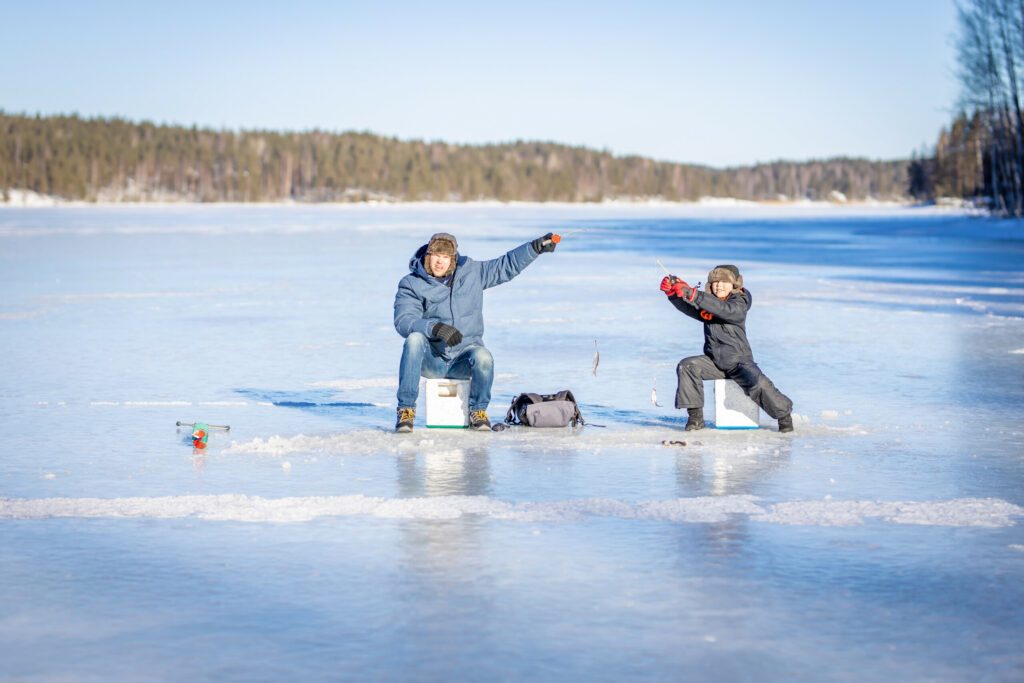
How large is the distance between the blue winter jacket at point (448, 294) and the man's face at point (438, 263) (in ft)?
0.27

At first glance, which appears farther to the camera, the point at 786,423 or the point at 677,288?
the point at 786,423

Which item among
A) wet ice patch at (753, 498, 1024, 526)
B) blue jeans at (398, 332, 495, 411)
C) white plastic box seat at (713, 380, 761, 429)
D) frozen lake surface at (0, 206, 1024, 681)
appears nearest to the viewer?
frozen lake surface at (0, 206, 1024, 681)

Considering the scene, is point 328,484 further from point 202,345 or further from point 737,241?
point 737,241

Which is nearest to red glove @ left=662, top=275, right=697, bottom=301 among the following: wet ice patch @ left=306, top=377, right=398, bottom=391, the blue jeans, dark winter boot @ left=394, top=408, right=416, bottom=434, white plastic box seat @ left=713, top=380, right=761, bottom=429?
white plastic box seat @ left=713, top=380, right=761, bottom=429

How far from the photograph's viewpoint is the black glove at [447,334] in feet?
28.6

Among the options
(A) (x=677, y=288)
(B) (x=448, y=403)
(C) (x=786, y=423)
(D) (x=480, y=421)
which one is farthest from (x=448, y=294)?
(C) (x=786, y=423)

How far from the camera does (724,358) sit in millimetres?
8898

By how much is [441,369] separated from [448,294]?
53 centimetres

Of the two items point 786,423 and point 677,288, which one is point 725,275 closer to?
point 677,288

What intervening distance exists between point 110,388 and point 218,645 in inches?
266

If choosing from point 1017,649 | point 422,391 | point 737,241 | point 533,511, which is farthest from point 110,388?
point 737,241

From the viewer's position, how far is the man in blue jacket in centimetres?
887

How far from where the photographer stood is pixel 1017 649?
436 cm

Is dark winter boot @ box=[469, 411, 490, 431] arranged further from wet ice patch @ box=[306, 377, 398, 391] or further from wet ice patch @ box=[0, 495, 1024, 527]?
wet ice patch @ box=[306, 377, 398, 391]
